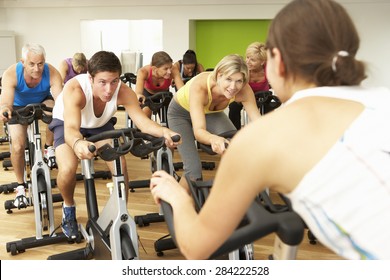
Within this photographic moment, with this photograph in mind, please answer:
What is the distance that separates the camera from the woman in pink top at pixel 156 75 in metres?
4.26

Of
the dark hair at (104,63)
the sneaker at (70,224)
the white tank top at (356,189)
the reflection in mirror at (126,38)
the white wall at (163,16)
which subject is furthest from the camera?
the reflection in mirror at (126,38)

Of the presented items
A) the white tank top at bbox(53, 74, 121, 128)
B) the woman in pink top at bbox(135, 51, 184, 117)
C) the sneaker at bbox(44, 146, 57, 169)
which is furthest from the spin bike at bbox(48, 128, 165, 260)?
the sneaker at bbox(44, 146, 57, 169)

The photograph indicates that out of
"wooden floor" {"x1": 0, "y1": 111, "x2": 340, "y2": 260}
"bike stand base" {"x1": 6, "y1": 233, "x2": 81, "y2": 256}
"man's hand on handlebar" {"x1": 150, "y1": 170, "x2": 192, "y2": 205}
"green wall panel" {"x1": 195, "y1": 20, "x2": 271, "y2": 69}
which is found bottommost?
"wooden floor" {"x1": 0, "y1": 111, "x2": 340, "y2": 260}

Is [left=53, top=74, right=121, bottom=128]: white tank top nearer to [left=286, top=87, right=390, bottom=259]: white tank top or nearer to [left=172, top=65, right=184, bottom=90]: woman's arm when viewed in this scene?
[left=172, top=65, right=184, bottom=90]: woman's arm

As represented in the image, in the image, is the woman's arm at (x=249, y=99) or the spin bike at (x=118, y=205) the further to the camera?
the woman's arm at (x=249, y=99)

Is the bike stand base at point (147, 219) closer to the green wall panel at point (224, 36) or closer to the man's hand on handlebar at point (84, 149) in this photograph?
the man's hand on handlebar at point (84, 149)

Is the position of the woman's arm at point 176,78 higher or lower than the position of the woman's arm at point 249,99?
higher

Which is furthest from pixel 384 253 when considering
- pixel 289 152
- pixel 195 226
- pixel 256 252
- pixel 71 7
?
pixel 71 7

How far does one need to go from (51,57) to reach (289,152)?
9053 mm

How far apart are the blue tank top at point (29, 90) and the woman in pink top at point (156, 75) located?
3.10ft

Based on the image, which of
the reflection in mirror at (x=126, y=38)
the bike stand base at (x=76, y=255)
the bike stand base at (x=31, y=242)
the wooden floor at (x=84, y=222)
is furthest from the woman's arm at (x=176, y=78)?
the reflection in mirror at (x=126, y=38)

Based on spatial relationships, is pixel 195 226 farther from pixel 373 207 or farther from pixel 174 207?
pixel 373 207

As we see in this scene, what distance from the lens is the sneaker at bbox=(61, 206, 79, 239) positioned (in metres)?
2.91

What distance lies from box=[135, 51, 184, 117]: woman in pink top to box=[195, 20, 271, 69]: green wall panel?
3819 mm
